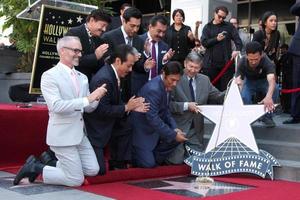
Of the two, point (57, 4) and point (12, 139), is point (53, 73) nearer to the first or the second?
point (12, 139)

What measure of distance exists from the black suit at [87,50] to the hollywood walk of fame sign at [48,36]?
159 centimetres

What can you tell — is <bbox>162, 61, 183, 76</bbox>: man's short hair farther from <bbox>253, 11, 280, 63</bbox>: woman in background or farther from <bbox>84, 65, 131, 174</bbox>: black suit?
<bbox>253, 11, 280, 63</bbox>: woman in background

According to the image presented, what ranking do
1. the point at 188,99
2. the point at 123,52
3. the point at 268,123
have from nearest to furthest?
the point at 123,52
the point at 188,99
the point at 268,123

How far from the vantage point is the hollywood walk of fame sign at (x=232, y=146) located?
577cm

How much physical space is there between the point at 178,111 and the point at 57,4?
9.57 feet

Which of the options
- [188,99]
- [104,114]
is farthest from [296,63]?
[104,114]

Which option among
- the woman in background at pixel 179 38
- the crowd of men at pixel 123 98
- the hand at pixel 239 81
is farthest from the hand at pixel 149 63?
the woman in background at pixel 179 38

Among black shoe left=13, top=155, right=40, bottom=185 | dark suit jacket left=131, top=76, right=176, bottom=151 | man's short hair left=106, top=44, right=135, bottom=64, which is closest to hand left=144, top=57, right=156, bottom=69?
dark suit jacket left=131, top=76, right=176, bottom=151

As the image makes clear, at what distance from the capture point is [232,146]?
5.93m

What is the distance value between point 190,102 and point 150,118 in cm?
80

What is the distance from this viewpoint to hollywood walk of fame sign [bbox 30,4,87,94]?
735 centimetres

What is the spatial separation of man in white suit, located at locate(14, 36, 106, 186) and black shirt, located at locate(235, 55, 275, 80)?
2.32 m

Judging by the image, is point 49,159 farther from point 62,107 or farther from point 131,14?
point 131,14

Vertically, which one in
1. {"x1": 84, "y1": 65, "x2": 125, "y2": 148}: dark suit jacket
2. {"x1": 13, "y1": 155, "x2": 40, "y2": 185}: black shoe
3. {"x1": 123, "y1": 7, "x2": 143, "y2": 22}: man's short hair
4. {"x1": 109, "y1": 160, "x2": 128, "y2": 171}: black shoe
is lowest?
{"x1": 109, "y1": 160, "x2": 128, "y2": 171}: black shoe
